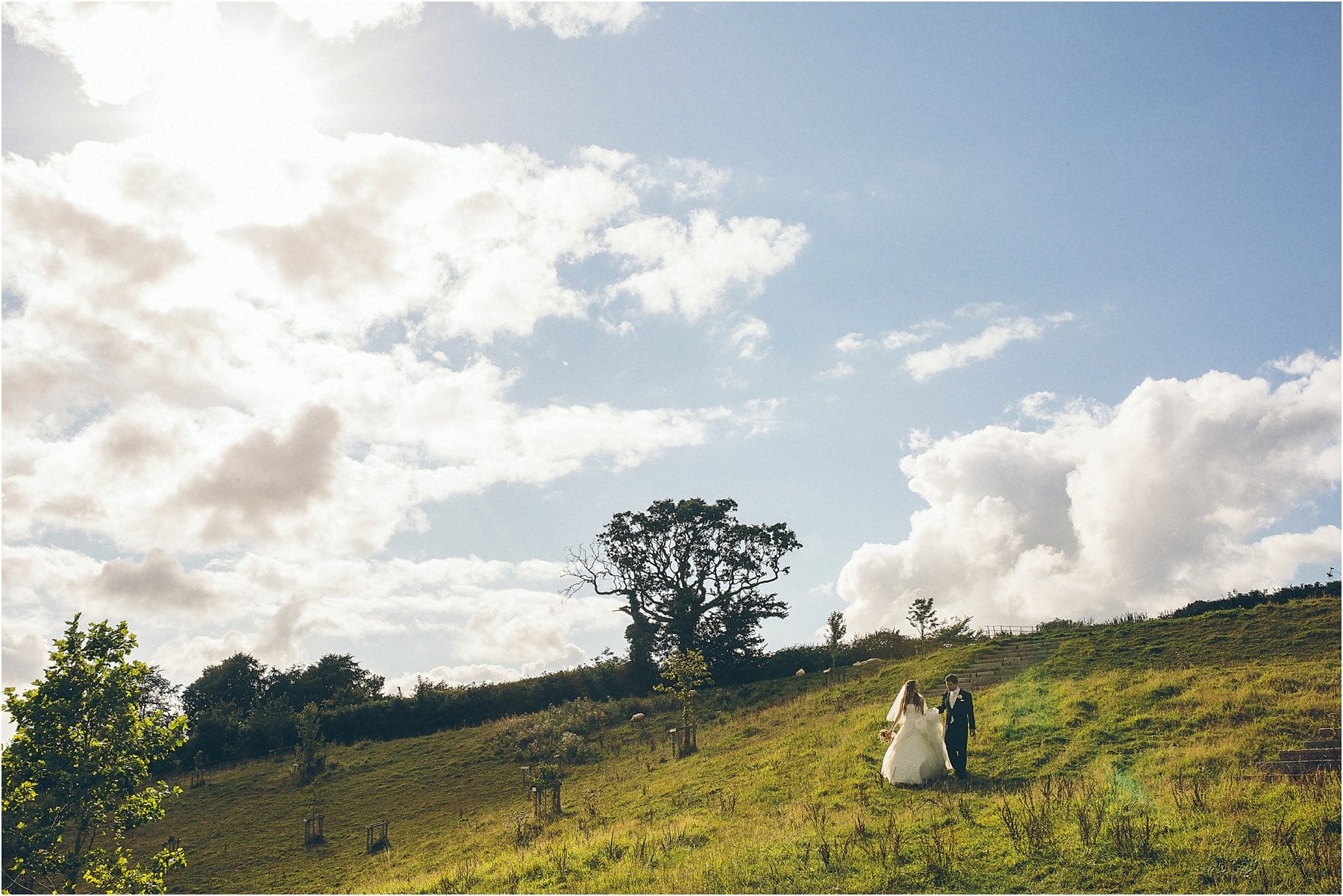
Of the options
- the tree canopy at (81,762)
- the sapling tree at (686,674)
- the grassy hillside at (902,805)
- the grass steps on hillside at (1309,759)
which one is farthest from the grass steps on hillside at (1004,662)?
the tree canopy at (81,762)

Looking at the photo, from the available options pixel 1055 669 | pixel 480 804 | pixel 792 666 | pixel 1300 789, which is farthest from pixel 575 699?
pixel 1300 789

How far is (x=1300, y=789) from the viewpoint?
11375 mm

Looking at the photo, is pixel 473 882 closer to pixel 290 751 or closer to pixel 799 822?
pixel 799 822

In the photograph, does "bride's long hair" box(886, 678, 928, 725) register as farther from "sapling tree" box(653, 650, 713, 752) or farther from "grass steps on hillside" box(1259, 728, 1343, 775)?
"sapling tree" box(653, 650, 713, 752)

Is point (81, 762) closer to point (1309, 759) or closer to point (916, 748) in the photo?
point (916, 748)

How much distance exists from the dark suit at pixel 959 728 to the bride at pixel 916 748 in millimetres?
159

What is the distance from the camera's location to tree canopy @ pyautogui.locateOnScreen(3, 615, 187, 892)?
13.1 meters

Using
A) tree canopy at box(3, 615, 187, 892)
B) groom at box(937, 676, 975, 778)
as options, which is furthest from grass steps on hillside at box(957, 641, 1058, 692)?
tree canopy at box(3, 615, 187, 892)

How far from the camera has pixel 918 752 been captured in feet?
50.9

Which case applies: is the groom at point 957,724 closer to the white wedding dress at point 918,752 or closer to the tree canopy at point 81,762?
the white wedding dress at point 918,752

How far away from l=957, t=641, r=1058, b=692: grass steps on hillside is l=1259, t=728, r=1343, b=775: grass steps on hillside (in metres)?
14.9

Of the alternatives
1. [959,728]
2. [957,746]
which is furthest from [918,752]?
[959,728]

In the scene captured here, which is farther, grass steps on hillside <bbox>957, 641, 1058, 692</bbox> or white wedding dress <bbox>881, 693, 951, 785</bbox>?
grass steps on hillside <bbox>957, 641, 1058, 692</bbox>

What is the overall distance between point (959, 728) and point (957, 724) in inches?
3.4
